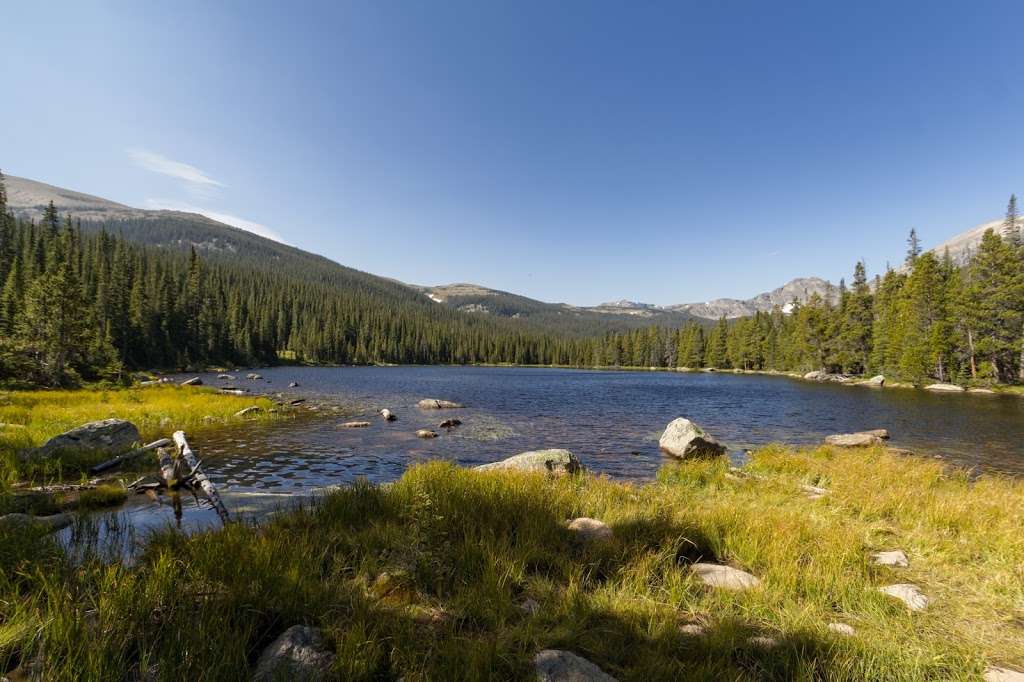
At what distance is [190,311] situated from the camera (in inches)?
3740

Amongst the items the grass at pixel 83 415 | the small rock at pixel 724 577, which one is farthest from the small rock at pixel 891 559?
the grass at pixel 83 415

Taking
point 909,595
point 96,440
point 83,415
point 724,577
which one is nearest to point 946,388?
point 909,595

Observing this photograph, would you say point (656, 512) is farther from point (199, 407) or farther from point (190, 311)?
point (190, 311)

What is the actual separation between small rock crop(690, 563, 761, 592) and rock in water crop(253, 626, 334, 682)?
16.9ft

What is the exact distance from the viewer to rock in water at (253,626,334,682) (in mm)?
3400

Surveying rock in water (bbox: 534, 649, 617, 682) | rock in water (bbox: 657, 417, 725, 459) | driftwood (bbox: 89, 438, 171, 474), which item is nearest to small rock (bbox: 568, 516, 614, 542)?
rock in water (bbox: 534, 649, 617, 682)

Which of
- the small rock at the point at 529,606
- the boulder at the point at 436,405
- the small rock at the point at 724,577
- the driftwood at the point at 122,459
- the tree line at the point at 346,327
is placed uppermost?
the tree line at the point at 346,327

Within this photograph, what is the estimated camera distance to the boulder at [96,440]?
1315cm

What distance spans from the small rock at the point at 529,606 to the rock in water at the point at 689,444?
16221 millimetres

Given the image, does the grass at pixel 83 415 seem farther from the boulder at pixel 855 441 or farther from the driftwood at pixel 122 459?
the boulder at pixel 855 441

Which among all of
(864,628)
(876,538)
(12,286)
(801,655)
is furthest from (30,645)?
(12,286)

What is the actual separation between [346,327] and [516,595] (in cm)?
16720

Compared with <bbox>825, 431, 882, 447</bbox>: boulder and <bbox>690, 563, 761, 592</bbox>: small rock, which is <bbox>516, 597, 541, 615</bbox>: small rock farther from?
<bbox>825, 431, 882, 447</bbox>: boulder

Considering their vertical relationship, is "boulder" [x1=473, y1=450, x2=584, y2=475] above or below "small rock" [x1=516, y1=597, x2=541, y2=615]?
below
